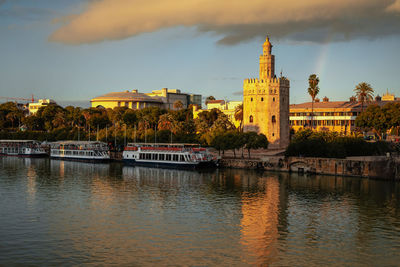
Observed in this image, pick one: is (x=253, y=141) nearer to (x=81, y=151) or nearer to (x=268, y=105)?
(x=268, y=105)

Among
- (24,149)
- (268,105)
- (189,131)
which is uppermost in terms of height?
(268,105)

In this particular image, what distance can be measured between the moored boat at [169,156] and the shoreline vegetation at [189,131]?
862cm

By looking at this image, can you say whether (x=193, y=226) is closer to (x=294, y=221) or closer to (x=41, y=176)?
(x=294, y=221)

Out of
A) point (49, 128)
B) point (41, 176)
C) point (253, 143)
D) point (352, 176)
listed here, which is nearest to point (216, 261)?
point (352, 176)

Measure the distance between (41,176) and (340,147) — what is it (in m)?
46.5

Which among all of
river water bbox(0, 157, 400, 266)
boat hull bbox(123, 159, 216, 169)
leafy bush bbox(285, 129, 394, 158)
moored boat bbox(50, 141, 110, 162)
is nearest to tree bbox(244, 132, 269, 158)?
leafy bush bbox(285, 129, 394, 158)

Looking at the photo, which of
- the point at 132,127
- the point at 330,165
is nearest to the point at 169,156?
the point at 330,165

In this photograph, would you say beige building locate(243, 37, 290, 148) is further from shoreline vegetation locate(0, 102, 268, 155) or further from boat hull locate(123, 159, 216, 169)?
boat hull locate(123, 159, 216, 169)

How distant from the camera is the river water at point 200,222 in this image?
28.7 metres

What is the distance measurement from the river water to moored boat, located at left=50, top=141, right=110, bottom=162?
3331cm

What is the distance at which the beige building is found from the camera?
96812 millimetres

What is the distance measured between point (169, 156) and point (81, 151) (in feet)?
89.3

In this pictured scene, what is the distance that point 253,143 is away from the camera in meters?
83.5

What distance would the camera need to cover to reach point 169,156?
8119cm
